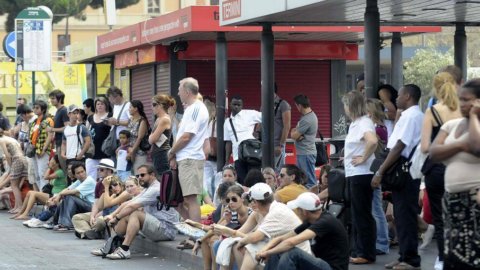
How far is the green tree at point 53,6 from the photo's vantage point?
76750 mm

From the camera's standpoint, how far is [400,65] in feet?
68.5

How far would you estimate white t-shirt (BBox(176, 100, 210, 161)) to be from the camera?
14.5 metres

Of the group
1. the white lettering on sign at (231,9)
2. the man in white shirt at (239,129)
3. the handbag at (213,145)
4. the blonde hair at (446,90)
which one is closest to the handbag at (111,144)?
the handbag at (213,145)

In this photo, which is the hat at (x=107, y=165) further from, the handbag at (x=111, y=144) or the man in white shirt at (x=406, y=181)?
the man in white shirt at (x=406, y=181)

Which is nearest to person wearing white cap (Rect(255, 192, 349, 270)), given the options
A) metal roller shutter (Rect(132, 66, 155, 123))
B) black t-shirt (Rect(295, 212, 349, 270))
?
black t-shirt (Rect(295, 212, 349, 270))

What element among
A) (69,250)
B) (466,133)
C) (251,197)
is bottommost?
(69,250)

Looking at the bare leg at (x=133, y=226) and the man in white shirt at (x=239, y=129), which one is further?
the man in white shirt at (x=239, y=129)

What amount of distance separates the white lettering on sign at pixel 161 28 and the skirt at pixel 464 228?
13.9 meters

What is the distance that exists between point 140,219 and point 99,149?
4.73 m

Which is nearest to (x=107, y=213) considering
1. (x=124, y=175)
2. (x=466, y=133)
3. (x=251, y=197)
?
(x=124, y=175)

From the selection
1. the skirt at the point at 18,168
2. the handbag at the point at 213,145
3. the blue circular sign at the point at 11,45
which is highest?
the blue circular sign at the point at 11,45

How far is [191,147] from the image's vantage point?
47.7 ft

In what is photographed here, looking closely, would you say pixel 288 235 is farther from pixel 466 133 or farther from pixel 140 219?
pixel 140 219

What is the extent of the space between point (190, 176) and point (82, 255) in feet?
5.83
